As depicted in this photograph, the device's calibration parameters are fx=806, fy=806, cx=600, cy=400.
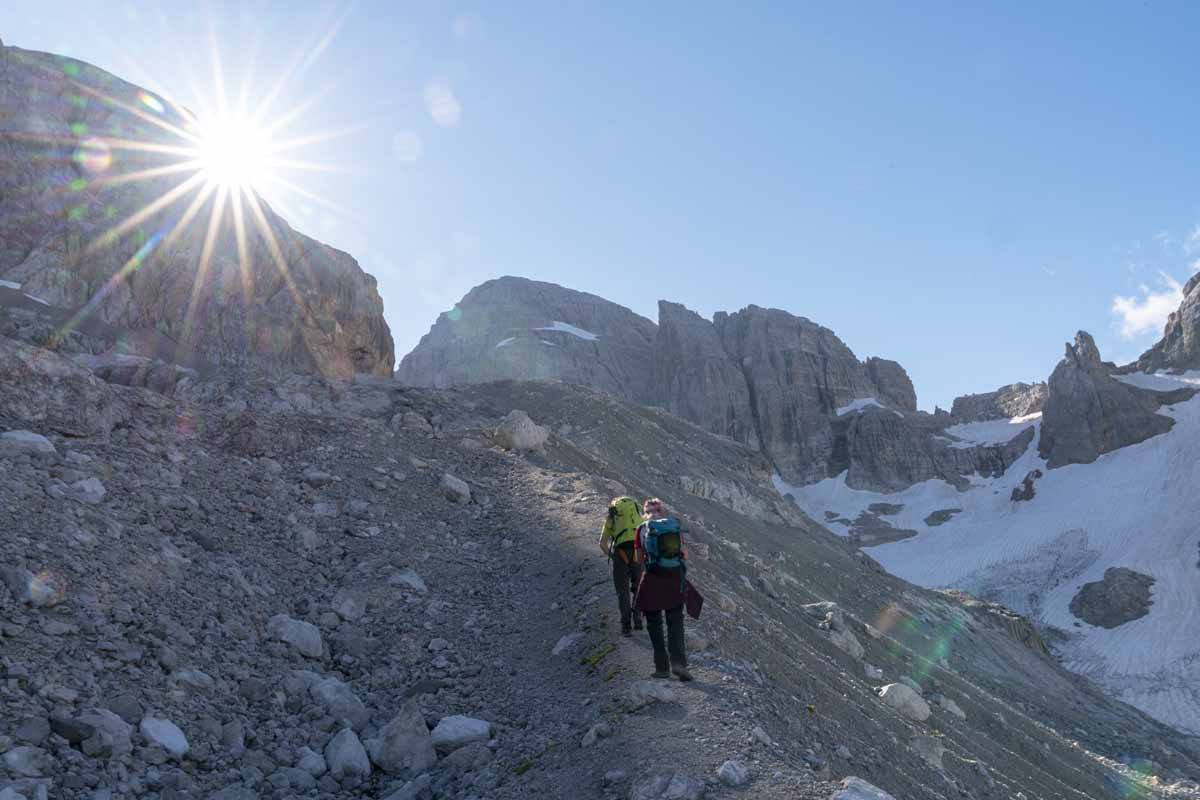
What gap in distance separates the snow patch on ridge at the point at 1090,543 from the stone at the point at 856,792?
55.8m

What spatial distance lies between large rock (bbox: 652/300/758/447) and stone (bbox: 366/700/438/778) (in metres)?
124

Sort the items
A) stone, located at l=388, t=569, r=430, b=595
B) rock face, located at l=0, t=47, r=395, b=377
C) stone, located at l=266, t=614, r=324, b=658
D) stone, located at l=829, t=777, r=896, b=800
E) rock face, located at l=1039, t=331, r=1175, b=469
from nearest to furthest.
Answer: stone, located at l=829, t=777, r=896, b=800 < stone, located at l=266, t=614, r=324, b=658 < stone, located at l=388, t=569, r=430, b=595 < rock face, located at l=0, t=47, r=395, b=377 < rock face, located at l=1039, t=331, r=1175, b=469

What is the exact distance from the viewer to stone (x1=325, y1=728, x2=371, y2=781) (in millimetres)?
6445

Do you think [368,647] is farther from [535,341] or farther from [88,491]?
[535,341]

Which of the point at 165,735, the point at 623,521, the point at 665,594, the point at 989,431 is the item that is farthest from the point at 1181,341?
the point at 165,735

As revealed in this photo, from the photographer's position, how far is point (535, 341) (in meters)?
135

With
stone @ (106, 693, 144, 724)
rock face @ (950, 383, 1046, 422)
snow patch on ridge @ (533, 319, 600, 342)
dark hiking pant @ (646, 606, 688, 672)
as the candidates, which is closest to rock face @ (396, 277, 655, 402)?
snow patch on ridge @ (533, 319, 600, 342)

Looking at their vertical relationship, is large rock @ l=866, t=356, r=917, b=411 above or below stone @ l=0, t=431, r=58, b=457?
above

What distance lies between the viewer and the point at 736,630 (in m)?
9.55

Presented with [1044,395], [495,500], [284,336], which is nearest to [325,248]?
[284,336]

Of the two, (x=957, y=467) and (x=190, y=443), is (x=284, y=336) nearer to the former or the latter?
(x=190, y=443)

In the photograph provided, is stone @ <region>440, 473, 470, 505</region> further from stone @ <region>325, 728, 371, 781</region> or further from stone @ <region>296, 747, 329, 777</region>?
stone @ <region>296, 747, 329, 777</region>

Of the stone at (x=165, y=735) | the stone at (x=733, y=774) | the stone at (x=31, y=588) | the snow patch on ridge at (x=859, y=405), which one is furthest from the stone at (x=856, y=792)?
the snow patch on ridge at (x=859, y=405)

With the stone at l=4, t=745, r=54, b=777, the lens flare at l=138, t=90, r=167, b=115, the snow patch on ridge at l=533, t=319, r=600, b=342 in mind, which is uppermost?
the snow patch on ridge at l=533, t=319, r=600, b=342
